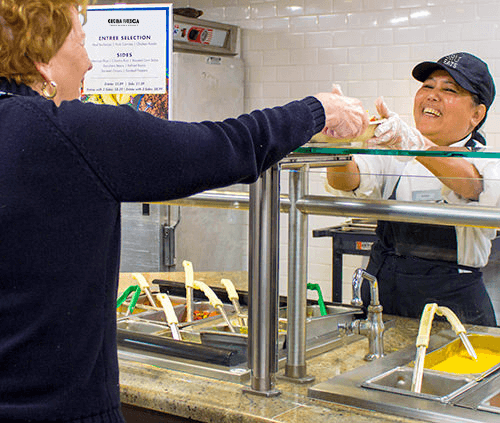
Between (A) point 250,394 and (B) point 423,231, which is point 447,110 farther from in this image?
(A) point 250,394

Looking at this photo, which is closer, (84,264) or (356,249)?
(84,264)

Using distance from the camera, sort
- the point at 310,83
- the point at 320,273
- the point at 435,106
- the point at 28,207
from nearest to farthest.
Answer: the point at 28,207, the point at 320,273, the point at 435,106, the point at 310,83

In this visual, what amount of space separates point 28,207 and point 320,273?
1033mm

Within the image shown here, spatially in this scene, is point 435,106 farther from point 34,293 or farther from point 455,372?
point 34,293

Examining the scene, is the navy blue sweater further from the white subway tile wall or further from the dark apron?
the white subway tile wall

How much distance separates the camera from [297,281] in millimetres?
1656

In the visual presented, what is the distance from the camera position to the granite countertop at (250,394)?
145 cm

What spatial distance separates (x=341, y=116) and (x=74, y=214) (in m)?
0.57

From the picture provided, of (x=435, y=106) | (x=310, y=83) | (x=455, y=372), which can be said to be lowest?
(x=455, y=372)

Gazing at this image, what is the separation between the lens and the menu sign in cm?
211

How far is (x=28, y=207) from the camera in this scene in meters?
1.04

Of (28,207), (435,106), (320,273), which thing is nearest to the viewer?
(28,207)

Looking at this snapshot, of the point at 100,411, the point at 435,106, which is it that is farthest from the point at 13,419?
the point at 435,106

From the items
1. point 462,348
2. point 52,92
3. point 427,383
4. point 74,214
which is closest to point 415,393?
point 427,383
